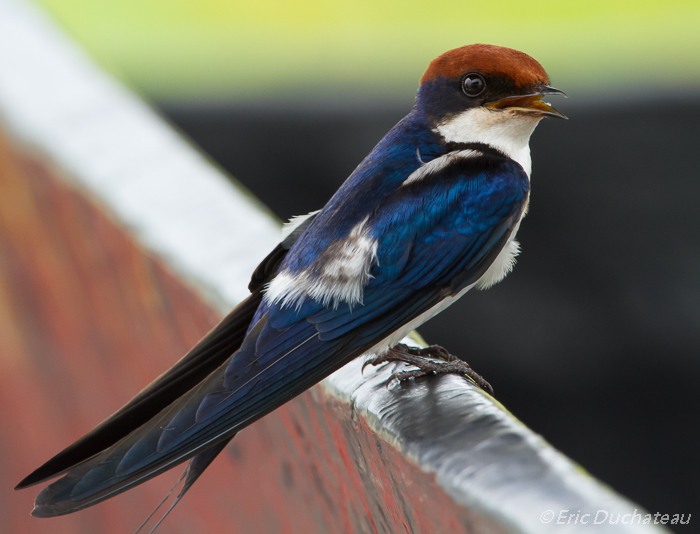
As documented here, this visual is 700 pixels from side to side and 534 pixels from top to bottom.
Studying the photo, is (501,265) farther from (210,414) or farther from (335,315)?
(210,414)

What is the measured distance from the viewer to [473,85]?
1.28m

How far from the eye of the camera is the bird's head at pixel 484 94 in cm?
124

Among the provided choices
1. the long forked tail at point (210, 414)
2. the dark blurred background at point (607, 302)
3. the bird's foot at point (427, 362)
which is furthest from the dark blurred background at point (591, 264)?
the long forked tail at point (210, 414)

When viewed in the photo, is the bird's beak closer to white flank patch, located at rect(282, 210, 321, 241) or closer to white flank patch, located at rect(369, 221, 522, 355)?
white flank patch, located at rect(369, 221, 522, 355)

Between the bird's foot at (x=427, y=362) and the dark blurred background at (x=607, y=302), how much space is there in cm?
146

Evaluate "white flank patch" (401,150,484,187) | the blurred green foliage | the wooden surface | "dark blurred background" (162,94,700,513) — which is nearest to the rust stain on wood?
the wooden surface

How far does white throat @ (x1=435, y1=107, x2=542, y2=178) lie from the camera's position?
127cm

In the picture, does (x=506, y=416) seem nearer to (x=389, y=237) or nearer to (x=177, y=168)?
(x=389, y=237)

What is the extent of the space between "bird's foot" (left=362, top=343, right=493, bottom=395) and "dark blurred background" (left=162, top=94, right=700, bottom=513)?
1.46 meters

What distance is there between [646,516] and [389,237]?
2.11 feet

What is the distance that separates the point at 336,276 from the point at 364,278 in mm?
34

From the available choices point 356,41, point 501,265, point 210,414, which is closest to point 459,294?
point 501,265

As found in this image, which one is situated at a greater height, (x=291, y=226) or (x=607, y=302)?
(x=291, y=226)

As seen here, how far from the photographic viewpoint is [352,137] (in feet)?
8.98
